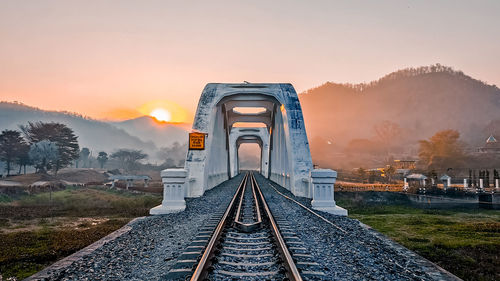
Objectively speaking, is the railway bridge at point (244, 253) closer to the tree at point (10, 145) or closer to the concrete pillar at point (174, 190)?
the concrete pillar at point (174, 190)

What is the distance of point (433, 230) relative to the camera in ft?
32.3

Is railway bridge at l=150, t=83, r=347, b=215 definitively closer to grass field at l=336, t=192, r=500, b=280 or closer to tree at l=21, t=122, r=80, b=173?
grass field at l=336, t=192, r=500, b=280

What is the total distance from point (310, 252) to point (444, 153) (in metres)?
82.0

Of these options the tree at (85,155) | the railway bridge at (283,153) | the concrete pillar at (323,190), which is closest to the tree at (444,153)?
the railway bridge at (283,153)

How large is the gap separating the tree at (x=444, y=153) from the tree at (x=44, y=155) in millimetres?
79806

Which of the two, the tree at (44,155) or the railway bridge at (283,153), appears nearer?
the railway bridge at (283,153)

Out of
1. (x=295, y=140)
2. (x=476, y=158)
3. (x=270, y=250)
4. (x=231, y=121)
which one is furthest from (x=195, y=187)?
(x=476, y=158)

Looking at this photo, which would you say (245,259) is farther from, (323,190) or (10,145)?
(10,145)

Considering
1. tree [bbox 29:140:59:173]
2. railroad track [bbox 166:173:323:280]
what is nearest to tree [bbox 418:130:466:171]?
railroad track [bbox 166:173:323:280]

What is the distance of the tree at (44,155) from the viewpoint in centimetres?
5322

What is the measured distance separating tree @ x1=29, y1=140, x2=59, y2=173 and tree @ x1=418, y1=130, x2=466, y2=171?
79806mm

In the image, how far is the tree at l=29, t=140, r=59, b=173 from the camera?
175 feet

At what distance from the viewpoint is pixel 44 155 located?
53.5m

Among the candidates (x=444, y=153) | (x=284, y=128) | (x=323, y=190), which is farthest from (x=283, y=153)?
(x=444, y=153)
